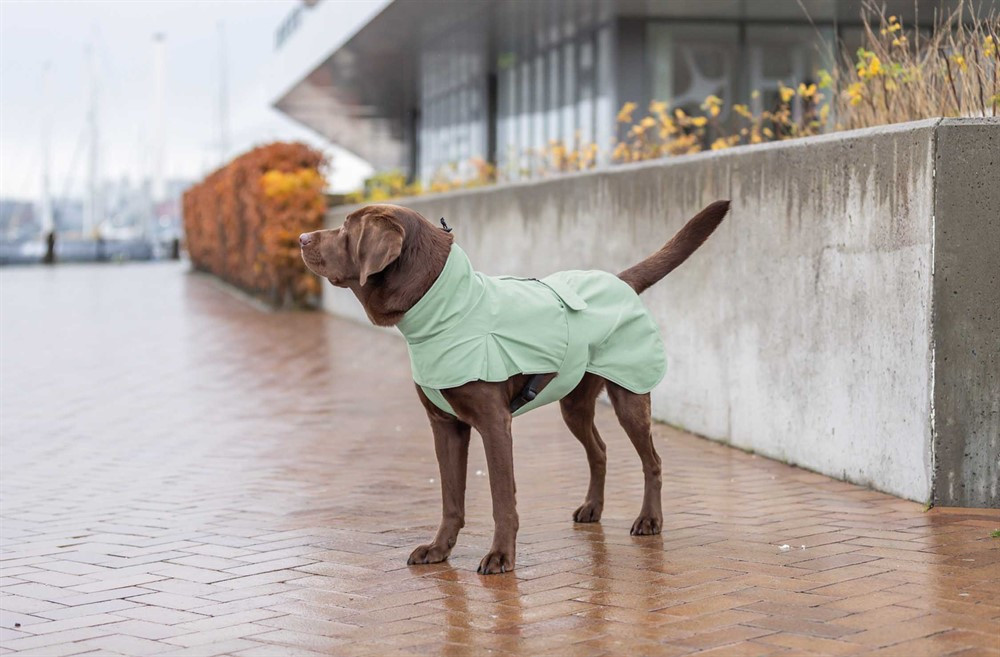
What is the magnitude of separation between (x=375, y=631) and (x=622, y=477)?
2947 mm

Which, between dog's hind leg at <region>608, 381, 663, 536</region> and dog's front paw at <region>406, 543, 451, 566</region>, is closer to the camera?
dog's front paw at <region>406, 543, 451, 566</region>

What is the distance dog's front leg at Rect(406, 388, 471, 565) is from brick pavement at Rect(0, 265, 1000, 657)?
0.08m

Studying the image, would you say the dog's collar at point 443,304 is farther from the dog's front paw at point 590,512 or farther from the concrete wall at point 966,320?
the concrete wall at point 966,320

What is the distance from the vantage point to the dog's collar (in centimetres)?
450

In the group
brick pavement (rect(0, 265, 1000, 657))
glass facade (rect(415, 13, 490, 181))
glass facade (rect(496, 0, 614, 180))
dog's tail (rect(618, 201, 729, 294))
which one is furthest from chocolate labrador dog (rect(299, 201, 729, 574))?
glass facade (rect(415, 13, 490, 181))

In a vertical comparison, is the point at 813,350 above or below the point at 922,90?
below

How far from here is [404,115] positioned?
1508 inches

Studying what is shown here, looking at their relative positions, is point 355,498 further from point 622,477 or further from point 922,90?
point 922,90

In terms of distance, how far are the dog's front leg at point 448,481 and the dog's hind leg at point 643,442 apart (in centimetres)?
69

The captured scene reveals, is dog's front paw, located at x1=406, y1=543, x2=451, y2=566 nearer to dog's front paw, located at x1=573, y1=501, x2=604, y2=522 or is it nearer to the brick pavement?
the brick pavement

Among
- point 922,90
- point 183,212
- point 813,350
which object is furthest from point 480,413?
point 183,212

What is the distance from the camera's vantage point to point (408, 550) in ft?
16.7

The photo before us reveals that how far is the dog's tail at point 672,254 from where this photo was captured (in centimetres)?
530

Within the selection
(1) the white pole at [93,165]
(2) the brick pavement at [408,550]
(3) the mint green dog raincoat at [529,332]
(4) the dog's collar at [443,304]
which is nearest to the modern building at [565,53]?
(2) the brick pavement at [408,550]
